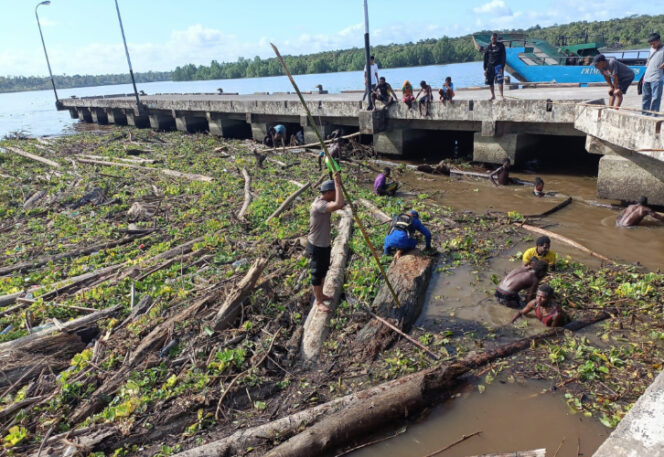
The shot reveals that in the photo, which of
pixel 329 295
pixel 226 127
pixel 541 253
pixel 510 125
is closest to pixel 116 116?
pixel 226 127

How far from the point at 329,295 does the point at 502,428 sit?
294 centimetres

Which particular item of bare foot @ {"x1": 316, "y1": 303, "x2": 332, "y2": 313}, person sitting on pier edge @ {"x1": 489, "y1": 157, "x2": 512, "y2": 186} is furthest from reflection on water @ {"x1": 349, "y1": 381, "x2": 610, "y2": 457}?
person sitting on pier edge @ {"x1": 489, "y1": 157, "x2": 512, "y2": 186}

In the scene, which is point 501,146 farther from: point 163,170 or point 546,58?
point 546,58

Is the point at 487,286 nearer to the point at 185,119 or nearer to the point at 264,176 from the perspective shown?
the point at 264,176

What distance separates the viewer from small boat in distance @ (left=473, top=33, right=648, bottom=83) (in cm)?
2351

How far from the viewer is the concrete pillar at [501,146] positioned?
1330 centimetres

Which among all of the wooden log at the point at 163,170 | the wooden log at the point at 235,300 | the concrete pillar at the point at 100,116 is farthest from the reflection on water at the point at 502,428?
the concrete pillar at the point at 100,116

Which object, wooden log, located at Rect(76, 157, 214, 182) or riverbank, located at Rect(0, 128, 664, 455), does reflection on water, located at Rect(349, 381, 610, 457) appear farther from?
wooden log, located at Rect(76, 157, 214, 182)

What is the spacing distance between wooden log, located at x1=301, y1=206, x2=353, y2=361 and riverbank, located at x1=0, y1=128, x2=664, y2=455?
0.12 metres

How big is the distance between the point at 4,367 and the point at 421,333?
5.16 metres

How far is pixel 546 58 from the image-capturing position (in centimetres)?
2538

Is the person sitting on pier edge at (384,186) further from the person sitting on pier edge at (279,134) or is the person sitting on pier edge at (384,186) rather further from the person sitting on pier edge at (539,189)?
the person sitting on pier edge at (279,134)

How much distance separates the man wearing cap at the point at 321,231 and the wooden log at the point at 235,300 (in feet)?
2.80

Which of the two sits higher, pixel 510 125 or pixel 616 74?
pixel 616 74
